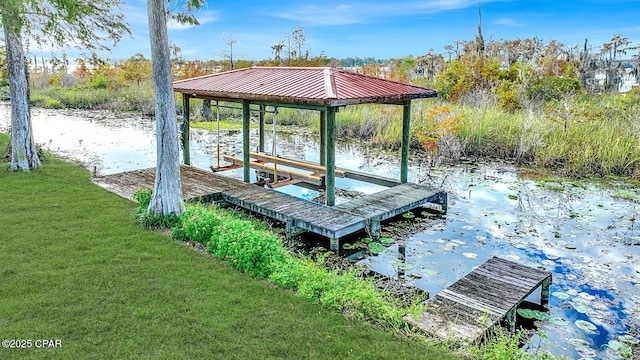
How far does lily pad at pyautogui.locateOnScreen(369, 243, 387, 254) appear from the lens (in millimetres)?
5852

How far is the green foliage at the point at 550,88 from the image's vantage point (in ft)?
46.1

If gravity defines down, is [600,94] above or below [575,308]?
above

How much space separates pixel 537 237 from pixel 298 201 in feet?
10.9

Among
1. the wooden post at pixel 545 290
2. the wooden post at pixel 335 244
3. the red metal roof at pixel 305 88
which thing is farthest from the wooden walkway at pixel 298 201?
the wooden post at pixel 545 290

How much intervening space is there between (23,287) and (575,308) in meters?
5.09

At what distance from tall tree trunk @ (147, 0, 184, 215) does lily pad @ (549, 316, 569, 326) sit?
4319mm

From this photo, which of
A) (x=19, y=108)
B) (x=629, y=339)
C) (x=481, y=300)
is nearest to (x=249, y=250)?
(x=481, y=300)

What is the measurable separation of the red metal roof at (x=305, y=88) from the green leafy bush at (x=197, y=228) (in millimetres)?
2055

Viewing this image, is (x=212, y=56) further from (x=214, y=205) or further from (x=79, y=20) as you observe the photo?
(x=214, y=205)

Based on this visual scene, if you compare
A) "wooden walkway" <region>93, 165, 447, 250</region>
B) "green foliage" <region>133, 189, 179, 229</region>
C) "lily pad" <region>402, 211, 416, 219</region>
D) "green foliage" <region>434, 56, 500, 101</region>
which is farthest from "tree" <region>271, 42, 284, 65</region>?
"green foliage" <region>133, 189, 179, 229</region>

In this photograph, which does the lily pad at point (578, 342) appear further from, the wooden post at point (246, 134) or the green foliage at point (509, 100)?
the green foliage at point (509, 100)

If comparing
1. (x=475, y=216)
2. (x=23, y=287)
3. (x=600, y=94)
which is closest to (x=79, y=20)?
(x=23, y=287)

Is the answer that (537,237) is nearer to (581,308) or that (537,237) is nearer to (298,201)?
(581,308)

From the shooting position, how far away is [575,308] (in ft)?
14.8
